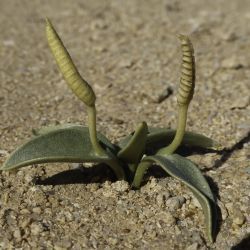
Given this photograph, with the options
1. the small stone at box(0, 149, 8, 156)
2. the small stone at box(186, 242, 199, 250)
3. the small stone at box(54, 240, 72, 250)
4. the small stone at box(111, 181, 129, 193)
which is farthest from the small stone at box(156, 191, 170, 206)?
the small stone at box(0, 149, 8, 156)

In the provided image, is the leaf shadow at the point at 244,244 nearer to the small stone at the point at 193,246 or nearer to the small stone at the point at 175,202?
the small stone at the point at 193,246

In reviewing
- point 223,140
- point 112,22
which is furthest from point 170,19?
point 223,140

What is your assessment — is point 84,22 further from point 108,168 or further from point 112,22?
point 108,168

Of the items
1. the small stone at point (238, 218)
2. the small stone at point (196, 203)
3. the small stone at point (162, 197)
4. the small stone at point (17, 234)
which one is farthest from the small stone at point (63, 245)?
the small stone at point (238, 218)

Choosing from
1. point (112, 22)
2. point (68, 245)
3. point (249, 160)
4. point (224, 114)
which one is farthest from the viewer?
point (112, 22)

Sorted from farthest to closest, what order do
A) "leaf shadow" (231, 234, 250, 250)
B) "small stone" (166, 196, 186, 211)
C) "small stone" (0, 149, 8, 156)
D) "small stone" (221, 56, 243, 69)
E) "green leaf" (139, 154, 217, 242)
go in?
"small stone" (221, 56, 243, 69)
"small stone" (0, 149, 8, 156)
"small stone" (166, 196, 186, 211)
"leaf shadow" (231, 234, 250, 250)
"green leaf" (139, 154, 217, 242)

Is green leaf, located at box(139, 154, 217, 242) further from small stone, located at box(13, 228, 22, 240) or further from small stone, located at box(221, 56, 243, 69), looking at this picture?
small stone, located at box(221, 56, 243, 69)
